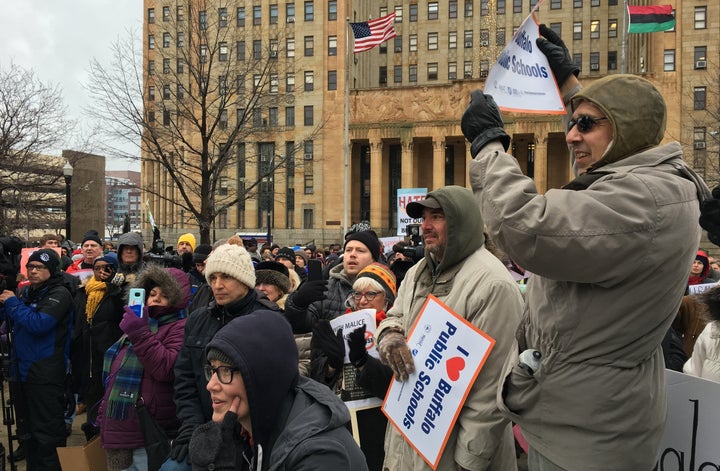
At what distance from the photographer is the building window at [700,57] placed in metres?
49.2

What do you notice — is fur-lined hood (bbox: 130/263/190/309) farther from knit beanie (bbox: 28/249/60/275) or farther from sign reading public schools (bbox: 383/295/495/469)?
sign reading public schools (bbox: 383/295/495/469)

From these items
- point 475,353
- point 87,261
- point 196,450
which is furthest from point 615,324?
point 87,261

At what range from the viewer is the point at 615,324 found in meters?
2.06

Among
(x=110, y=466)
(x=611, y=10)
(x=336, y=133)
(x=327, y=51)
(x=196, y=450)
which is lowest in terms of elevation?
(x=110, y=466)

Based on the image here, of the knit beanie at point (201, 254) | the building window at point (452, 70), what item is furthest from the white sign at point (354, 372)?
the building window at point (452, 70)

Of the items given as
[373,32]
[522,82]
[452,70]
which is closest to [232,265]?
[522,82]

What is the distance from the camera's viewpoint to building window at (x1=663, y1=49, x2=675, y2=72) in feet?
165

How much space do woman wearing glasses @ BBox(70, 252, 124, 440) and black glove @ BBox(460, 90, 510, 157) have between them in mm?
4980

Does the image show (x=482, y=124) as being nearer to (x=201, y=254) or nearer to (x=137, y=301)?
(x=137, y=301)

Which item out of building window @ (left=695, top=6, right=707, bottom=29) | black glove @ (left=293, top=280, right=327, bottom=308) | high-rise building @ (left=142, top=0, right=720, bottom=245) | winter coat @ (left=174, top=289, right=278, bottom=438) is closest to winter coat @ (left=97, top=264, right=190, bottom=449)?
winter coat @ (left=174, top=289, right=278, bottom=438)

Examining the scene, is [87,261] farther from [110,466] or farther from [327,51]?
[327,51]

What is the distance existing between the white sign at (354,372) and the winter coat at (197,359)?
2.21 ft

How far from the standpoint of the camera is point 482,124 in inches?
95.6

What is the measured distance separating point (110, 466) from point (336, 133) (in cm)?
5343
